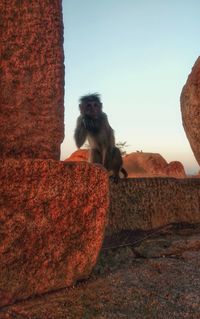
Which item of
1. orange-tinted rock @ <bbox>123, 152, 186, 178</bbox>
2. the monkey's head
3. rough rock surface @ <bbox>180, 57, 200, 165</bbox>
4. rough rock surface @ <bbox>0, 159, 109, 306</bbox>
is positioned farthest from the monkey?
orange-tinted rock @ <bbox>123, 152, 186, 178</bbox>

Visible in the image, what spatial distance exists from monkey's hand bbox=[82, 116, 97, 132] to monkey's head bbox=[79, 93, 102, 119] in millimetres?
65

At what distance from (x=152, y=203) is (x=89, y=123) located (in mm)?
2720

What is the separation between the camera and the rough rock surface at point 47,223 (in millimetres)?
2096

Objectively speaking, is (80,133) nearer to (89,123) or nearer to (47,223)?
(89,123)

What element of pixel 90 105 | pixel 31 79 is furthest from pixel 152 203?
pixel 31 79

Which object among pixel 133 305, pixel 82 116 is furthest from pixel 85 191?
pixel 82 116

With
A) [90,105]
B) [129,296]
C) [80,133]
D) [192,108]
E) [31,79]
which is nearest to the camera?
[129,296]

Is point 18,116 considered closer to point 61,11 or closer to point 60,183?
point 60,183

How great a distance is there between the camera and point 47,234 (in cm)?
223

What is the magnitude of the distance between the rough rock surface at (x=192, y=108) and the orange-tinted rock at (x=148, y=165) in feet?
40.0

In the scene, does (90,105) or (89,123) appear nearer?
(90,105)

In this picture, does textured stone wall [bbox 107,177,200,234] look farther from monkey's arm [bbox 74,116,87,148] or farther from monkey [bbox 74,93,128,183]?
monkey's arm [bbox 74,116,87,148]

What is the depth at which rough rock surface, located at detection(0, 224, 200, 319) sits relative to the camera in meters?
1.96

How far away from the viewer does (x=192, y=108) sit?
17.9ft
